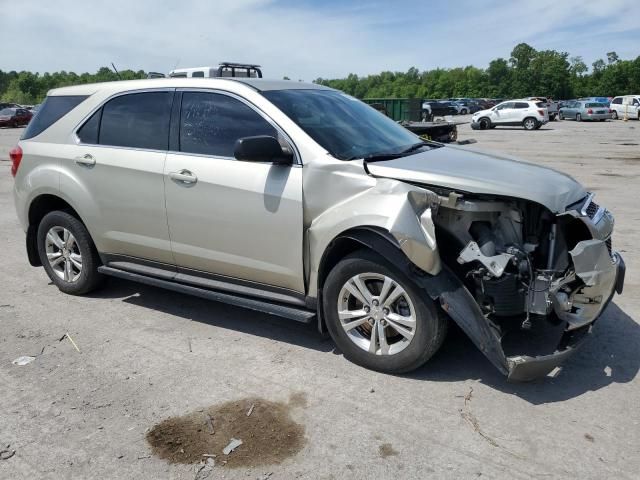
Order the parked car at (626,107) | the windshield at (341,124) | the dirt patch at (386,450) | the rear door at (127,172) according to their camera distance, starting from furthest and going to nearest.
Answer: the parked car at (626,107) < the rear door at (127,172) < the windshield at (341,124) < the dirt patch at (386,450)

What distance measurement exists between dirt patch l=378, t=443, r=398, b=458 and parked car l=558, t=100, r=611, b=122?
43148mm

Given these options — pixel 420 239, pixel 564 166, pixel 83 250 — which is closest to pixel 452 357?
pixel 420 239

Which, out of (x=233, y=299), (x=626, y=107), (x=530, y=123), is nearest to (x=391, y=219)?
(x=233, y=299)

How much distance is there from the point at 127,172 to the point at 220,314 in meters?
1.40

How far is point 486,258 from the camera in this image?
136 inches

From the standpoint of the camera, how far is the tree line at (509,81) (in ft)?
277

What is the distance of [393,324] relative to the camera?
3.71 meters

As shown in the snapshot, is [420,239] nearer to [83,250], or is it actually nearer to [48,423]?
[48,423]

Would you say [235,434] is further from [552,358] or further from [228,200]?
[552,358]

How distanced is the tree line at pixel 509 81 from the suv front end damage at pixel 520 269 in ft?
211

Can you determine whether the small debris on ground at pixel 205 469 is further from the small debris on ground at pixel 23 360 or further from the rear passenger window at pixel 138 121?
the rear passenger window at pixel 138 121

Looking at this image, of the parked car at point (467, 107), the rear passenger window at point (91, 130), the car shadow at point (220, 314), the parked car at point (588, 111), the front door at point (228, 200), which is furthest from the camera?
the parked car at point (467, 107)

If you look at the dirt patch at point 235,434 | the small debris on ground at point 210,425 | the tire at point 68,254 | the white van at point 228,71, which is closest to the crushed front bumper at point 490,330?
the dirt patch at point 235,434

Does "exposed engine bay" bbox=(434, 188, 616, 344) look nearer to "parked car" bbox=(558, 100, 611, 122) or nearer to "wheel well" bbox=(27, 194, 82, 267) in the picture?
"wheel well" bbox=(27, 194, 82, 267)
